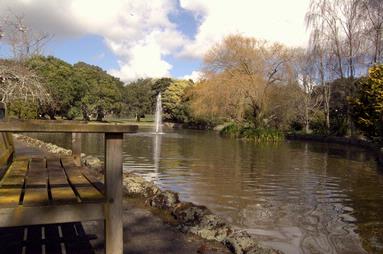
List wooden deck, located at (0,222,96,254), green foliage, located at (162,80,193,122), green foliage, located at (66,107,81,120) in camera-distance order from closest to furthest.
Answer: wooden deck, located at (0,222,96,254) < green foliage, located at (66,107,81,120) < green foliage, located at (162,80,193,122)

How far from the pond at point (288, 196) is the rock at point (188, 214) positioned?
3.41ft

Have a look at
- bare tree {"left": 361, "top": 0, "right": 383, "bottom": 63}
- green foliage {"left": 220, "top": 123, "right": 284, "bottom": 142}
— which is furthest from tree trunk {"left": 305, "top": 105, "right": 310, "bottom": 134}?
bare tree {"left": 361, "top": 0, "right": 383, "bottom": 63}

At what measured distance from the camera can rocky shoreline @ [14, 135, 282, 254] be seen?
183 inches

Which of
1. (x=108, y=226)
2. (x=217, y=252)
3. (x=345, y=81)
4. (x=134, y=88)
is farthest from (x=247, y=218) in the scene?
(x=134, y=88)

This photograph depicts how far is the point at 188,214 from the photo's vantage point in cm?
596

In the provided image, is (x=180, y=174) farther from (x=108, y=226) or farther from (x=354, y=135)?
(x=354, y=135)

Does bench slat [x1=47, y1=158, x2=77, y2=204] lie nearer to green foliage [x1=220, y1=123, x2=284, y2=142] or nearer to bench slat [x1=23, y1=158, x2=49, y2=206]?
bench slat [x1=23, y1=158, x2=49, y2=206]

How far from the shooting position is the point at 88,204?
10.3 feet

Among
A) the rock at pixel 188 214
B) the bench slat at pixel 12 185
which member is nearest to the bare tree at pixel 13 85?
the rock at pixel 188 214

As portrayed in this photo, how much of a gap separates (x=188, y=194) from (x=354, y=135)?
26316mm

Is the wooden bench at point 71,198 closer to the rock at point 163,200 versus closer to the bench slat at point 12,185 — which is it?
the bench slat at point 12,185

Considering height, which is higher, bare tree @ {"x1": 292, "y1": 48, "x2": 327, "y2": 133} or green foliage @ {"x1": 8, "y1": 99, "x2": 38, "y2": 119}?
bare tree @ {"x1": 292, "y1": 48, "x2": 327, "y2": 133}

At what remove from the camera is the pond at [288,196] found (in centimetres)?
660

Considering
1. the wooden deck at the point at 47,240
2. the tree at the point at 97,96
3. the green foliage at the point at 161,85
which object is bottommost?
the wooden deck at the point at 47,240
